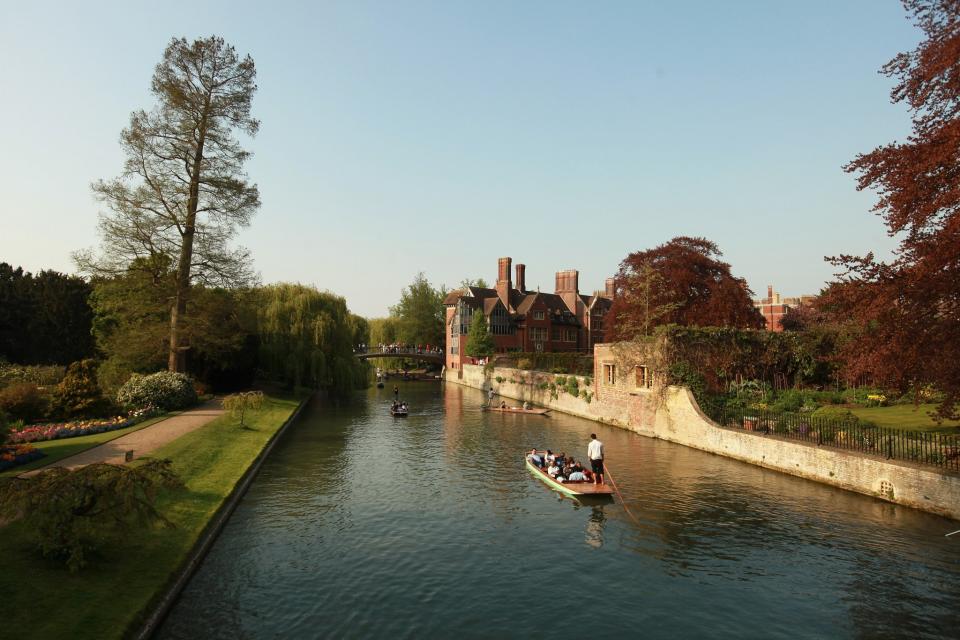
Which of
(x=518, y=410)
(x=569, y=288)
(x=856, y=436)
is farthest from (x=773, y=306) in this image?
(x=856, y=436)

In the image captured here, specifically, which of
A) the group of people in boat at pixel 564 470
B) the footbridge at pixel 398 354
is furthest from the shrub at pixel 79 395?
the footbridge at pixel 398 354

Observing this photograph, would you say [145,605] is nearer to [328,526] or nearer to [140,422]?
[328,526]

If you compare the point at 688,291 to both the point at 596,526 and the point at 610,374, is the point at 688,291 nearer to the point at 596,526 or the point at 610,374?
the point at 610,374

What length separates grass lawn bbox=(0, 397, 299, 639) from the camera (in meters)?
9.22

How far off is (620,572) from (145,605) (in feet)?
32.4

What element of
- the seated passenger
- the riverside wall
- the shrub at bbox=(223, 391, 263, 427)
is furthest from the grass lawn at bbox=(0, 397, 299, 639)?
the riverside wall

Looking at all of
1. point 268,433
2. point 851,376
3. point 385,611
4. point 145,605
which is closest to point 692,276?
point 851,376

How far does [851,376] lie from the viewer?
17125mm

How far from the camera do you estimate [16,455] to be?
59.3 ft

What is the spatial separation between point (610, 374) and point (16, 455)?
1229 inches

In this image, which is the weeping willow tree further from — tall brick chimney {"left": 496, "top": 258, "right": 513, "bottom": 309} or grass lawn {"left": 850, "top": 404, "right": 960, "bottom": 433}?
grass lawn {"left": 850, "top": 404, "right": 960, "bottom": 433}

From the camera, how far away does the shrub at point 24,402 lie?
2575 cm

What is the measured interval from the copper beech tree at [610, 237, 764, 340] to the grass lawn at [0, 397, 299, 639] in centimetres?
3515

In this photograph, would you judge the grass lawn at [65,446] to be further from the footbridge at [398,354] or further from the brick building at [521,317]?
the brick building at [521,317]
